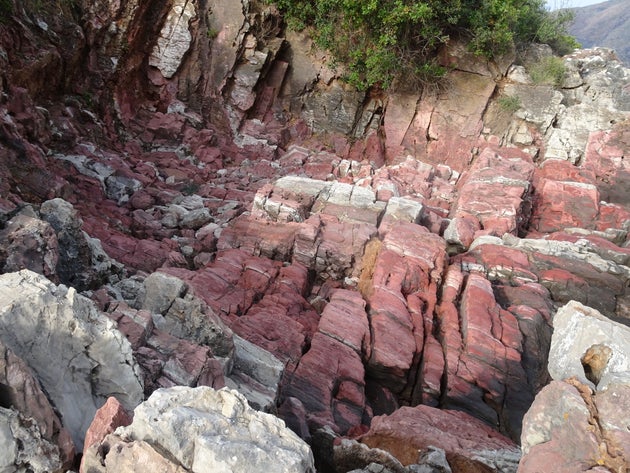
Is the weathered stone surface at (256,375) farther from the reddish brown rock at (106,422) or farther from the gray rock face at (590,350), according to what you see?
the gray rock face at (590,350)

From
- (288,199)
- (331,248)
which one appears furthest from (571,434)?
(288,199)

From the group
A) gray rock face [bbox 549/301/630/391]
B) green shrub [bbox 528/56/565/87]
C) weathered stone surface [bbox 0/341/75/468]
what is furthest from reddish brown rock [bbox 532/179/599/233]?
weathered stone surface [bbox 0/341/75/468]

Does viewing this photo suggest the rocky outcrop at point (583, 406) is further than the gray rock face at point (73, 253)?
No

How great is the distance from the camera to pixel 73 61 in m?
18.5

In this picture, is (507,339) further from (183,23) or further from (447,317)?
(183,23)

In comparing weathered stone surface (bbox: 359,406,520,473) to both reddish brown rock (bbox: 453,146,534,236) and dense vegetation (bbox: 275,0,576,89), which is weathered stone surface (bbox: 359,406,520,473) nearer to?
reddish brown rock (bbox: 453,146,534,236)

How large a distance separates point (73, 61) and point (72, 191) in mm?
7936

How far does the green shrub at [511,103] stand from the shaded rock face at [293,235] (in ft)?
0.90

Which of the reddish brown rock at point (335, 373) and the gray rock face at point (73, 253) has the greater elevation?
the gray rock face at point (73, 253)

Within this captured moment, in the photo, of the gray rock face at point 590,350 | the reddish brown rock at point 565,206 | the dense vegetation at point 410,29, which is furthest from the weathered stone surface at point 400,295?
the dense vegetation at point 410,29

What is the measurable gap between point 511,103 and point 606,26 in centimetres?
10303

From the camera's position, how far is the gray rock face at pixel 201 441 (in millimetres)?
3398

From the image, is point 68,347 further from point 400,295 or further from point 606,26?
point 606,26

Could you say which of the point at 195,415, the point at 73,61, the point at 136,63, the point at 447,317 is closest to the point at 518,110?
the point at 447,317
